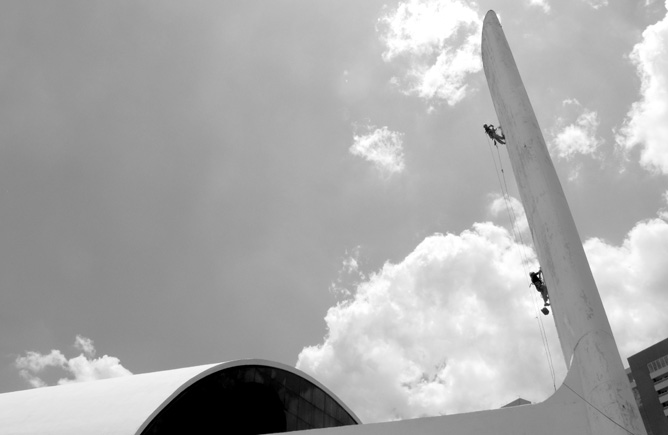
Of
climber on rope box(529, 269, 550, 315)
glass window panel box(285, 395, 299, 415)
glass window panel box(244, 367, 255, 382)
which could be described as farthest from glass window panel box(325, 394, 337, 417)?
climber on rope box(529, 269, 550, 315)

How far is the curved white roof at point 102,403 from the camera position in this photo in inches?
1032

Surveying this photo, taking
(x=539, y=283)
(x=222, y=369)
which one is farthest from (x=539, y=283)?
(x=222, y=369)

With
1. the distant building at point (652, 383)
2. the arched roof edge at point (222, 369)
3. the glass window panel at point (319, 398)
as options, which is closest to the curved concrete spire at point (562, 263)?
the arched roof edge at point (222, 369)

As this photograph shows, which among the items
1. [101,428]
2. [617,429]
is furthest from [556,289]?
[101,428]

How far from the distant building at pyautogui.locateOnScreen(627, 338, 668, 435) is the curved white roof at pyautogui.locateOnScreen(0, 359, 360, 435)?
275 ft

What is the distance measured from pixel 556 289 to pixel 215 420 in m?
20.1

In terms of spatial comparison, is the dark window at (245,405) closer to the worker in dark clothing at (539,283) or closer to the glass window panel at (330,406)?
the glass window panel at (330,406)

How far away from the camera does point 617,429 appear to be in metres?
11.8

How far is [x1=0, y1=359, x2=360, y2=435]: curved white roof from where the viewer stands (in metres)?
26.2

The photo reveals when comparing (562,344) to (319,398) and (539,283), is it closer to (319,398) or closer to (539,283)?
(539,283)

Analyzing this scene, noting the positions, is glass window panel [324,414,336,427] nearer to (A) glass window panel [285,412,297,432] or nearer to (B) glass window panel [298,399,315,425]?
(B) glass window panel [298,399,315,425]

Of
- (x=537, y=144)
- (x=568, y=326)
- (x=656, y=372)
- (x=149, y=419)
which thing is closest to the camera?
(x=568, y=326)

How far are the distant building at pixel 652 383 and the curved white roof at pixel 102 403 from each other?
275 ft

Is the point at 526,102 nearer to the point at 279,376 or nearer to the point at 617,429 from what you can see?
the point at 617,429
